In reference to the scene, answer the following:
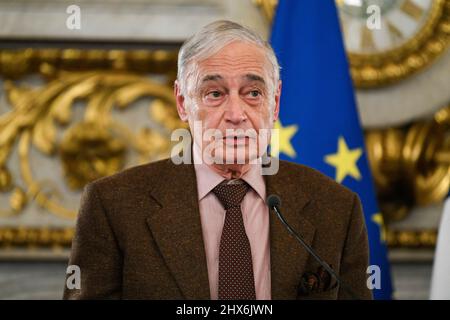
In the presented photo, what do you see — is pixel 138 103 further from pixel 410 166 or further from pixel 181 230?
pixel 181 230

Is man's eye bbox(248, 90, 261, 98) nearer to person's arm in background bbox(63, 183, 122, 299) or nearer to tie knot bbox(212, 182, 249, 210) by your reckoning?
tie knot bbox(212, 182, 249, 210)

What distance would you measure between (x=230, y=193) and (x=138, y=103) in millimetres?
1568

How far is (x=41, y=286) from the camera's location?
312 centimetres

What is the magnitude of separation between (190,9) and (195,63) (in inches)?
63.6

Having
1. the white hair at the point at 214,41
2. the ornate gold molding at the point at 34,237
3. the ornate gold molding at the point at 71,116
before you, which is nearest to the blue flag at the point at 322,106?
the ornate gold molding at the point at 71,116

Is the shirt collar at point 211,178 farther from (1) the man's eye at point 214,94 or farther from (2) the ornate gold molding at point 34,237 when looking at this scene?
(2) the ornate gold molding at point 34,237

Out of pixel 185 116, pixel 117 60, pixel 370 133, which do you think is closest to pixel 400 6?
pixel 370 133

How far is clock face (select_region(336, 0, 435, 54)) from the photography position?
10.4 ft

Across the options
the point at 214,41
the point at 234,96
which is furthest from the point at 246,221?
the point at 214,41

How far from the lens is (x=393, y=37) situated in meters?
3.19

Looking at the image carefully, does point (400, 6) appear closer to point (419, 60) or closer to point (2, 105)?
point (419, 60)

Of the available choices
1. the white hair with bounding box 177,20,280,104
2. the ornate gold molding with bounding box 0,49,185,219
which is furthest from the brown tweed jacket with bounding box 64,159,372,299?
the ornate gold molding with bounding box 0,49,185,219

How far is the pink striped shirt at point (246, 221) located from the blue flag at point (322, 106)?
119cm

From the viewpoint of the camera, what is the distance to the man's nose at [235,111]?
1622 millimetres
